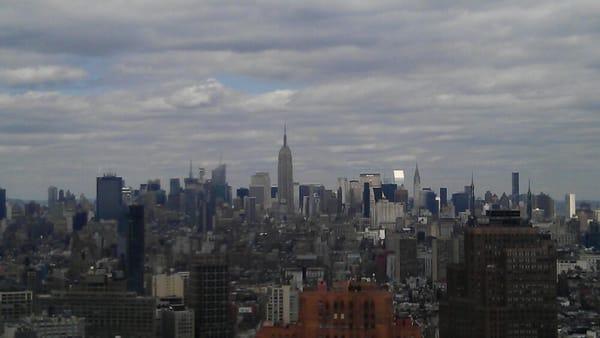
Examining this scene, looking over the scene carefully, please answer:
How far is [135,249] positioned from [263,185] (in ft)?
27.8

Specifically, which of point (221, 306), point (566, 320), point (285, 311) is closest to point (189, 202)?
point (221, 306)

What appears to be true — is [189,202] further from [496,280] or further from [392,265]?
[496,280]

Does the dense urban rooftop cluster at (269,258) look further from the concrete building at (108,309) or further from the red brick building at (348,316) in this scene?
the red brick building at (348,316)

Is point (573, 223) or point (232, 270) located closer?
point (232, 270)

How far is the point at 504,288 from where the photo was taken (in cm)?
5131

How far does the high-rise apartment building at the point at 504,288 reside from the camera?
167 feet

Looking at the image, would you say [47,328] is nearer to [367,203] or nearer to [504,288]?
[504,288]

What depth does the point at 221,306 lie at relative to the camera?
206 ft

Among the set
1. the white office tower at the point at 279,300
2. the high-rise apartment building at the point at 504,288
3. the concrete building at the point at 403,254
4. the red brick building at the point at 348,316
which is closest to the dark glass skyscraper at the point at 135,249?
the white office tower at the point at 279,300

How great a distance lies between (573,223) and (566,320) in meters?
31.6

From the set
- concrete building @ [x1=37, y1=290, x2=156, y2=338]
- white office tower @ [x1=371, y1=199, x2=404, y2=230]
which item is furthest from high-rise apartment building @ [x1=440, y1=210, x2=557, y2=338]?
white office tower @ [x1=371, y1=199, x2=404, y2=230]

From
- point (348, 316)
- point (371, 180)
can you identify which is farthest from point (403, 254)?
point (348, 316)

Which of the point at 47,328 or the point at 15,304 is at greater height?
the point at 15,304

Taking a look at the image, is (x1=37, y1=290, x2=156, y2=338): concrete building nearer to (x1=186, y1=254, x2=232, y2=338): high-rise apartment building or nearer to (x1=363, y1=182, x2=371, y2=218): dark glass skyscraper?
(x1=186, y1=254, x2=232, y2=338): high-rise apartment building
